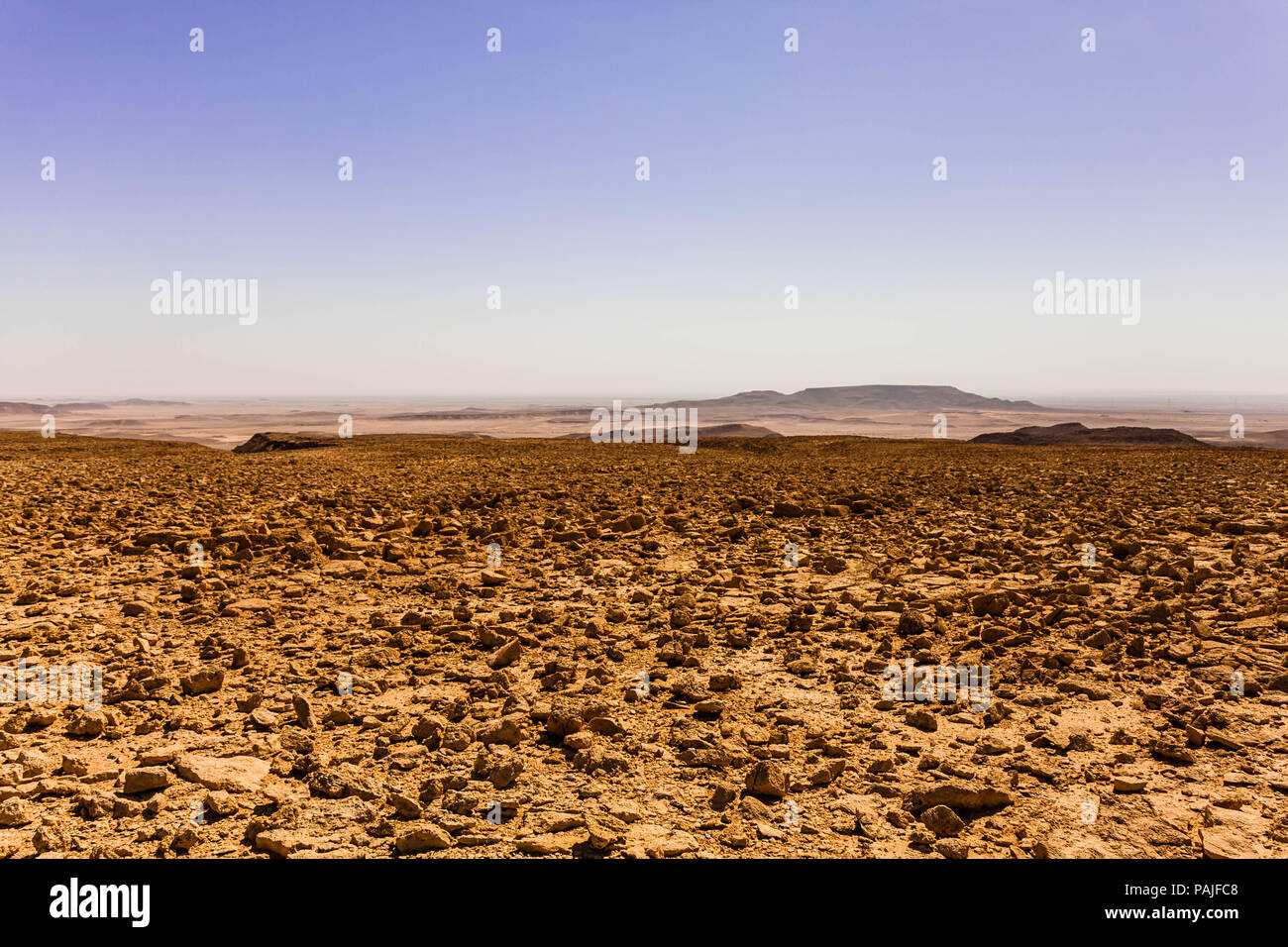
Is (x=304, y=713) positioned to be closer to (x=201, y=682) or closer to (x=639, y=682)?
(x=201, y=682)

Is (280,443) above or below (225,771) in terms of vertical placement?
above

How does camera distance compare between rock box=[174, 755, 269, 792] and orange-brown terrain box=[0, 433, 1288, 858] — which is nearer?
orange-brown terrain box=[0, 433, 1288, 858]

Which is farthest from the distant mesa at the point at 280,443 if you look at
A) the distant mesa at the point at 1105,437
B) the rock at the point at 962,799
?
the distant mesa at the point at 1105,437

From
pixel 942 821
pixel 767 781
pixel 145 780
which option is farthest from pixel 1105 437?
pixel 145 780

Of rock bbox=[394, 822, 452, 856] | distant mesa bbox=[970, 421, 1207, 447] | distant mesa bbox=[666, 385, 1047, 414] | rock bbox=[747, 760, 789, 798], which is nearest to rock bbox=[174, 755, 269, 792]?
rock bbox=[394, 822, 452, 856]

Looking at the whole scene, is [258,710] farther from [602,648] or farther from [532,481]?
[532,481]

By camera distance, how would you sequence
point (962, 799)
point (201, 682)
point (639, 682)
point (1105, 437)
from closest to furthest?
point (962, 799) → point (201, 682) → point (639, 682) → point (1105, 437)

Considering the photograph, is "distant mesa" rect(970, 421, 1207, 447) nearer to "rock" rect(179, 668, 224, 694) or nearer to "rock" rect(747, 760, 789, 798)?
"rock" rect(747, 760, 789, 798)
